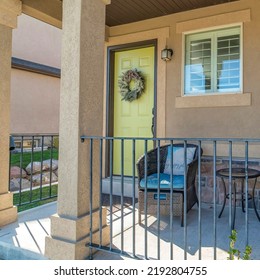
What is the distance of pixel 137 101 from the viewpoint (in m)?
4.46

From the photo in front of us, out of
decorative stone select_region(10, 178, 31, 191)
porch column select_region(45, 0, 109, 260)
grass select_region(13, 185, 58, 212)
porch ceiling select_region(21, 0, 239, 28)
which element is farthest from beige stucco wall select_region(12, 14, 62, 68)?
porch column select_region(45, 0, 109, 260)

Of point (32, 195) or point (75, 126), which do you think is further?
point (32, 195)

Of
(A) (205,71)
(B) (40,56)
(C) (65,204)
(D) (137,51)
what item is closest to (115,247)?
(C) (65,204)

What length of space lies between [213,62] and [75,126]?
2.48 m

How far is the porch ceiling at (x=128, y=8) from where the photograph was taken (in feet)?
11.3

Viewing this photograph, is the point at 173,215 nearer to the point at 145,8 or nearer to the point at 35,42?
the point at 145,8

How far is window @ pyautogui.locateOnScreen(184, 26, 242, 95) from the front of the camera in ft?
12.1

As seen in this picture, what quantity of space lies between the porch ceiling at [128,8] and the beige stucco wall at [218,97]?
0.11 meters

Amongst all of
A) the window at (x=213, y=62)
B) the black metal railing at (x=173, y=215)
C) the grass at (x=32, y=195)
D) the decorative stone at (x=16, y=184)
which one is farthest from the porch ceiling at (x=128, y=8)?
the decorative stone at (x=16, y=184)

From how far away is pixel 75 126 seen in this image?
7.31 feet

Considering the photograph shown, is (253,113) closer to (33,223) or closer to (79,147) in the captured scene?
(79,147)

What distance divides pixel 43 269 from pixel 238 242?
5.61 feet

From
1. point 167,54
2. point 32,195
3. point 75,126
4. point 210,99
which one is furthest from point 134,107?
point 75,126

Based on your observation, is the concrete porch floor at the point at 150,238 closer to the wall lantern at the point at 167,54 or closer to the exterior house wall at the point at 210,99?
the exterior house wall at the point at 210,99
